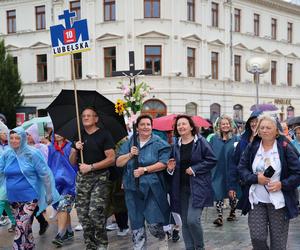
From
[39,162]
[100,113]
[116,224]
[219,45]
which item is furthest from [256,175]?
[219,45]

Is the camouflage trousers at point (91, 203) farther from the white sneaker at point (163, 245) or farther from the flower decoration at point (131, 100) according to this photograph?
the white sneaker at point (163, 245)

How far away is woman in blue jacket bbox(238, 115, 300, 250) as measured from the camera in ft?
15.6

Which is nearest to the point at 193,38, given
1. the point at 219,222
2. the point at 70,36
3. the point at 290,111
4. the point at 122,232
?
the point at 290,111

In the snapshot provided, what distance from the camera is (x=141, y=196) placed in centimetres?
587

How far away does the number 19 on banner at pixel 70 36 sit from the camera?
6.58m

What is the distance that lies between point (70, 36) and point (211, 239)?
3.72 metres

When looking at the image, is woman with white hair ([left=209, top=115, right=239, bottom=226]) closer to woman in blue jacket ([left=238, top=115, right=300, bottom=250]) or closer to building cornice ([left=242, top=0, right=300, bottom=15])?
woman in blue jacket ([left=238, top=115, right=300, bottom=250])

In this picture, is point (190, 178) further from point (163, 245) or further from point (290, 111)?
point (290, 111)

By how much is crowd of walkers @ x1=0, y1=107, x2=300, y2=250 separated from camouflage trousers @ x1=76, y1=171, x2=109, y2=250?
0.01 meters

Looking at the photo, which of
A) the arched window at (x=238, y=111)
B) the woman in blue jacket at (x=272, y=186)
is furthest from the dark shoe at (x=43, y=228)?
the arched window at (x=238, y=111)

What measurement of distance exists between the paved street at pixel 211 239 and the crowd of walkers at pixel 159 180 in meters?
0.68

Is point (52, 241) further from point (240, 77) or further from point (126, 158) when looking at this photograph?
point (240, 77)

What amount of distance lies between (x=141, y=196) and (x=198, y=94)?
25462 mm

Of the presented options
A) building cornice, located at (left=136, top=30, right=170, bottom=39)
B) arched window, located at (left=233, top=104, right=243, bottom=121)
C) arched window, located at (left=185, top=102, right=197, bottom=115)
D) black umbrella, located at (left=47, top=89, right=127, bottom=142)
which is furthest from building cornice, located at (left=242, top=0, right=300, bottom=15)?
black umbrella, located at (left=47, top=89, right=127, bottom=142)
